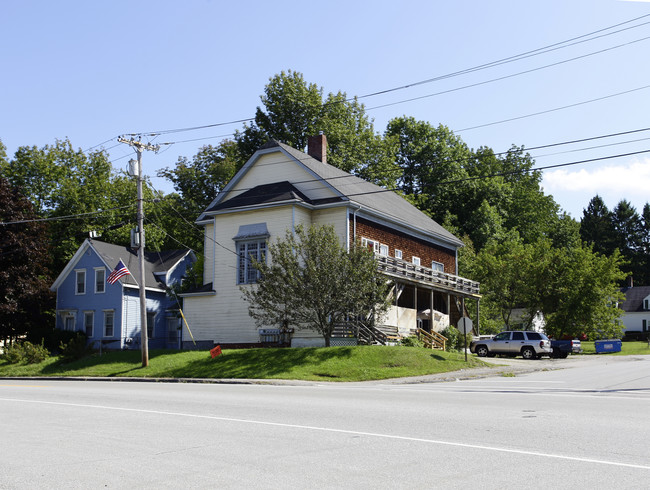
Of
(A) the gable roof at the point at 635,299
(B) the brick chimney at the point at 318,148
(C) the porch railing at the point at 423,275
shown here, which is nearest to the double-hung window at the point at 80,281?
(B) the brick chimney at the point at 318,148

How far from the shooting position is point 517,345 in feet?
129

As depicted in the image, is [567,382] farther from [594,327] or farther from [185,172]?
[185,172]

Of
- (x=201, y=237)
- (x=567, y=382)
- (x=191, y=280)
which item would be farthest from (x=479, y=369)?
(x=201, y=237)

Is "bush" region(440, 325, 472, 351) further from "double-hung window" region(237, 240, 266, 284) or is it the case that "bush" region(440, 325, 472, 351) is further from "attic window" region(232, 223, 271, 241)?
"attic window" region(232, 223, 271, 241)

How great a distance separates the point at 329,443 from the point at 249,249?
84.9 ft

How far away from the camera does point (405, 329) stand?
117ft

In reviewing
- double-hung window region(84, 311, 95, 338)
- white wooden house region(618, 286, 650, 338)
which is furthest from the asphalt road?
white wooden house region(618, 286, 650, 338)

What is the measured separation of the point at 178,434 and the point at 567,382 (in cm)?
1583

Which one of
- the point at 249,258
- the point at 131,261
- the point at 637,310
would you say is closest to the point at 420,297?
the point at 249,258

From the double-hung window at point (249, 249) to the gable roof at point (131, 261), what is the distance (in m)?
11.7

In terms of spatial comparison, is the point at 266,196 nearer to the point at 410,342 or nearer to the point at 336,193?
the point at 336,193

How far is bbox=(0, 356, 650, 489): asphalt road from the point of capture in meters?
6.96

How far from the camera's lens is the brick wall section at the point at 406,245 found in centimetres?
3522

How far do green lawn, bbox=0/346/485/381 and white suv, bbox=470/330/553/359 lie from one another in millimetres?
9066
